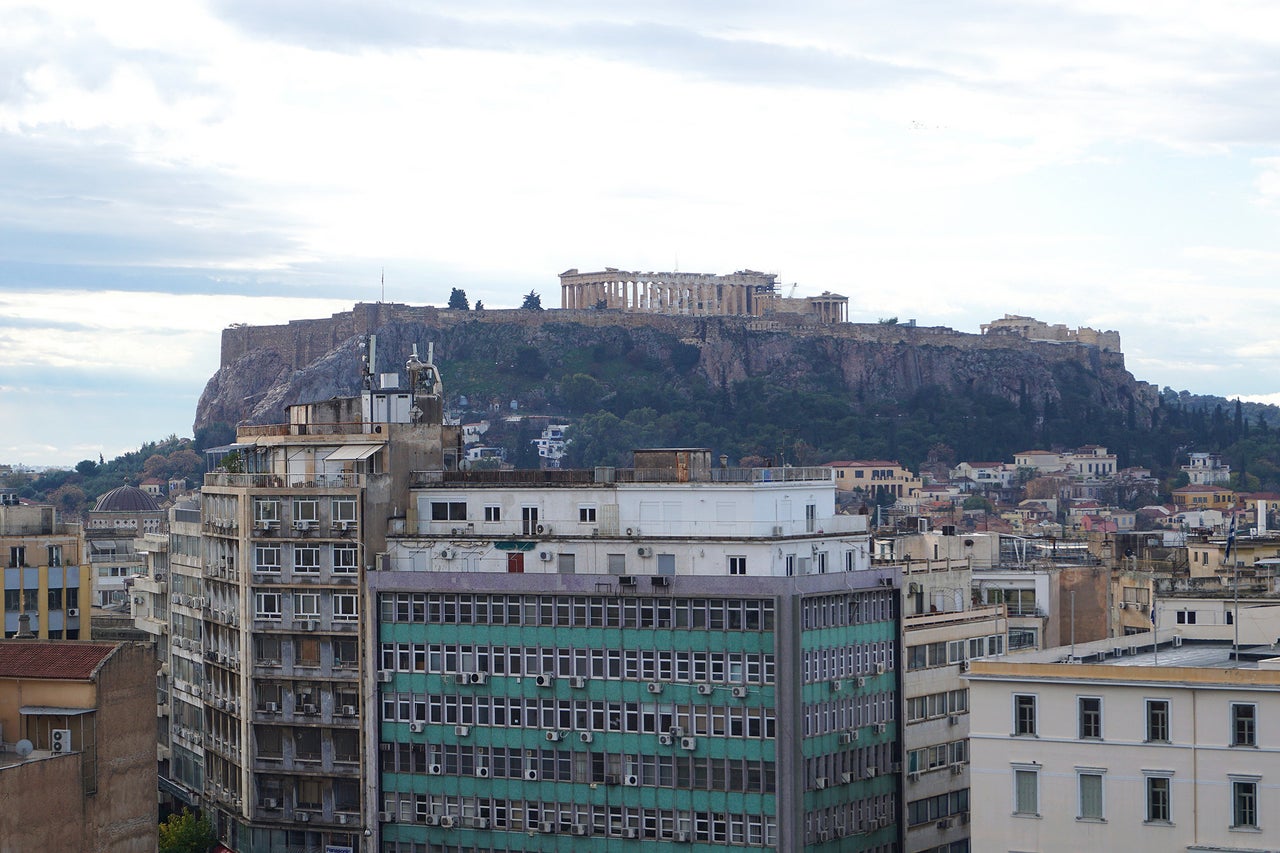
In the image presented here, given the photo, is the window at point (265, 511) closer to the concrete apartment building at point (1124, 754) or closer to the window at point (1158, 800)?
the concrete apartment building at point (1124, 754)

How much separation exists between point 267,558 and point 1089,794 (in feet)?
118

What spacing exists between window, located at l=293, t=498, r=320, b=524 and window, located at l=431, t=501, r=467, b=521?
4.51 m

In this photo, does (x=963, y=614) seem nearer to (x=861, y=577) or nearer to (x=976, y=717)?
(x=861, y=577)

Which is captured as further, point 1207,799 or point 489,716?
point 489,716

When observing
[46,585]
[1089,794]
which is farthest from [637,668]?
[46,585]

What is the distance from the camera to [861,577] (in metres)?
79.3

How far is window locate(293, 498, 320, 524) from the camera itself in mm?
82938

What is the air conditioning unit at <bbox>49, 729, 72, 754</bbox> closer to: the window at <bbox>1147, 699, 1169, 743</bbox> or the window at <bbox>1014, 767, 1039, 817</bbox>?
the window at <bbox>1014, 767, 1039, 817</bbox>

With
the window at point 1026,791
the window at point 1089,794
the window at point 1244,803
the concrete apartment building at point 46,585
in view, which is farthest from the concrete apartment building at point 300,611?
the window at point 1244,803

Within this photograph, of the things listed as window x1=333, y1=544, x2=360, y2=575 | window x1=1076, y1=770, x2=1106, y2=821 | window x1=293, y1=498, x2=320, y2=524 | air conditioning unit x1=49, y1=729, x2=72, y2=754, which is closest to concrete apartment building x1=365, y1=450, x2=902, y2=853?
window x1=333, y1=544, x2=360, y2=575

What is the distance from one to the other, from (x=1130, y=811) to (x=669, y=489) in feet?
79.2

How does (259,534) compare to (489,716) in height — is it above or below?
above

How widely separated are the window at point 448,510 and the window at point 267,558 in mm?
6248

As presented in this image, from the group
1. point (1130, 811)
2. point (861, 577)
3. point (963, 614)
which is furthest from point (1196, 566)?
point (1130, 811)
